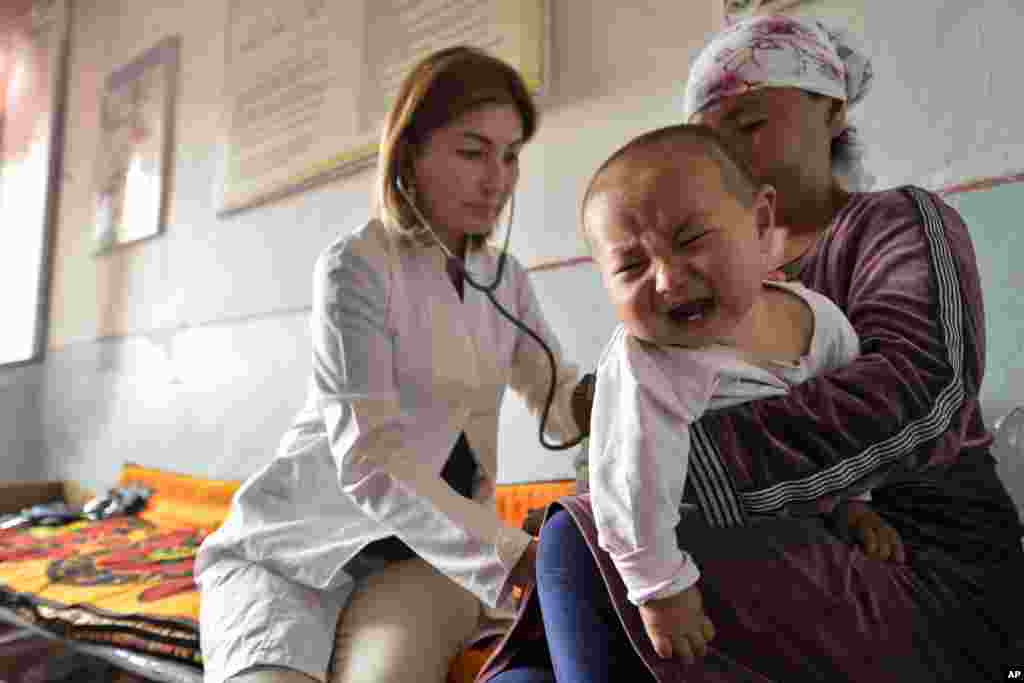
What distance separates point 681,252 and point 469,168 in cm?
50

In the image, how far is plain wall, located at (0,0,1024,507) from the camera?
0.99m

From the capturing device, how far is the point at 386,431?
861 millimetres

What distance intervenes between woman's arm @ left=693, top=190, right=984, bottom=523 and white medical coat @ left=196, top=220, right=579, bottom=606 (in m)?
0.32

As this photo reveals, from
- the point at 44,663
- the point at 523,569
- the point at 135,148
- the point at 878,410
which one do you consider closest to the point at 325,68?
the point at 135,148

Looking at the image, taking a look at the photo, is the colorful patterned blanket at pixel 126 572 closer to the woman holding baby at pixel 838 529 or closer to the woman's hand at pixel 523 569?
the woman's hand at pixel 523 569

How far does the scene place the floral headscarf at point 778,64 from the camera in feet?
2.43

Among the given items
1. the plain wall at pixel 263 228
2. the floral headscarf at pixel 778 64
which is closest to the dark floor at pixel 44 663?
the plain wall at pixel 263 228

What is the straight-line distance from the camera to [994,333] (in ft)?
3.03

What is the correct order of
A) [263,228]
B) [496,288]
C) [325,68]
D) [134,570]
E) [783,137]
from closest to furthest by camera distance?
[783,137]
[496,288]
[134,570]
[325,68]
[263,228]

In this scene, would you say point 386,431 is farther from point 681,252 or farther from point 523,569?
point 681,252

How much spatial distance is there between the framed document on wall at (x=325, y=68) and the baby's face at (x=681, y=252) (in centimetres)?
100

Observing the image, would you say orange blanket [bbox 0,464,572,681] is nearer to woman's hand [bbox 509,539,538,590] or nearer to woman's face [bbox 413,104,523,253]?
woman's hand [bbox 509,539,538,590]

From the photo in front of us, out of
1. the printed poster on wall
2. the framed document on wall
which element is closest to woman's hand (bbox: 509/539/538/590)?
the framed document on wall

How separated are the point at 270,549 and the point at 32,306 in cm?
322
